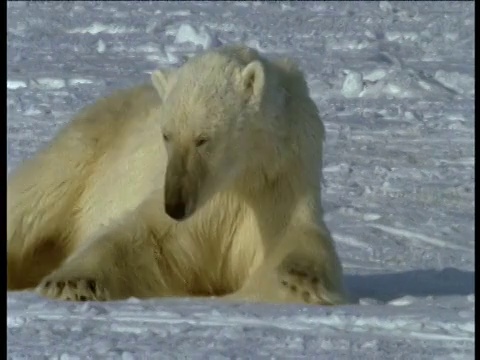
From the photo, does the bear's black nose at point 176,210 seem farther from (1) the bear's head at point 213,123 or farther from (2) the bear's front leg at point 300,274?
(2) the bear's front leg at point 300,274

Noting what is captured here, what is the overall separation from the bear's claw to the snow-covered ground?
87 mm

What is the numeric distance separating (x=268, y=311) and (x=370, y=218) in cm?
311

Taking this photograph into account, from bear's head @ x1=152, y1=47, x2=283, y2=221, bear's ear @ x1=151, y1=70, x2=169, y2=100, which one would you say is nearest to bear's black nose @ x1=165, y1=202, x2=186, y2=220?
bear's head @ x1=152, y1=47, x2=283, y2=221

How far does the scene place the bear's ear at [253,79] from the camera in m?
4.87

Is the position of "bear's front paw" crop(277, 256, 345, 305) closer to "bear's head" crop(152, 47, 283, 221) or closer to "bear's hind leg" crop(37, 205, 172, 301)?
"bear's head" crop(152, 47, 283, 221)

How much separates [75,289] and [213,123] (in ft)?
2.55

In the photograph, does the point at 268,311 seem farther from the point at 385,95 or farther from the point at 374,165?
the point at 385,95

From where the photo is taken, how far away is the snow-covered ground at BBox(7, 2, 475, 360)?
3.91 metres

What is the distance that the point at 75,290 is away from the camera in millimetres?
4688

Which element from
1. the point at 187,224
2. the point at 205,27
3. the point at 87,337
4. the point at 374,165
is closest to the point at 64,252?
the point at 187,224

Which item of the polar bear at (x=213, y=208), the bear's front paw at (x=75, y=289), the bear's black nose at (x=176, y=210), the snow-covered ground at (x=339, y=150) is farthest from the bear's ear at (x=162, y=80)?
the snow-covered ground at (x=339, y=150)

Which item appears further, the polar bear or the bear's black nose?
the polar bear

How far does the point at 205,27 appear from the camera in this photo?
15469 millimetres

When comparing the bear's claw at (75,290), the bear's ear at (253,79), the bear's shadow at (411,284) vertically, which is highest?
the bear's ear at (253,79)
